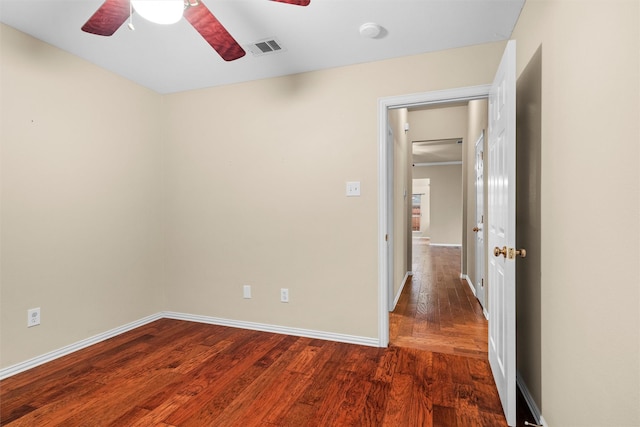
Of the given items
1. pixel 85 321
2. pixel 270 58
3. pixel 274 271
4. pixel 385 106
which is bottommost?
pixel 85 321

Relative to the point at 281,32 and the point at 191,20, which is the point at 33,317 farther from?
the point at 281,32

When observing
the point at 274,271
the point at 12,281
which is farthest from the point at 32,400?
the point at 274,271

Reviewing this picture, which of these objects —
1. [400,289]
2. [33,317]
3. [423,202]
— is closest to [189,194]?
[33,317]

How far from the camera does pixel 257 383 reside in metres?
2.14

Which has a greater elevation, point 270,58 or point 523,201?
point 270,58

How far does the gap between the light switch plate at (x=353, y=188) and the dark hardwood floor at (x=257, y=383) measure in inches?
50.3

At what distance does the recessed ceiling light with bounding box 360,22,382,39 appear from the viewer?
2.16 metres

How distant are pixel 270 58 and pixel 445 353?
2.75 meters

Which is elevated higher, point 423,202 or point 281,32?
point 281,32

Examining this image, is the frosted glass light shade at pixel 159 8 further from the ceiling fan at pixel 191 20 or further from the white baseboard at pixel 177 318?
the white baseboard at pixel 177 318

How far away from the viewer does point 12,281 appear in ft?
7.38

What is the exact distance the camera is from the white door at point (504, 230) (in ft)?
5.37

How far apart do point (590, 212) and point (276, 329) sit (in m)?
2.56

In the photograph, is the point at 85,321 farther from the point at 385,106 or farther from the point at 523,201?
the point at 523,201
